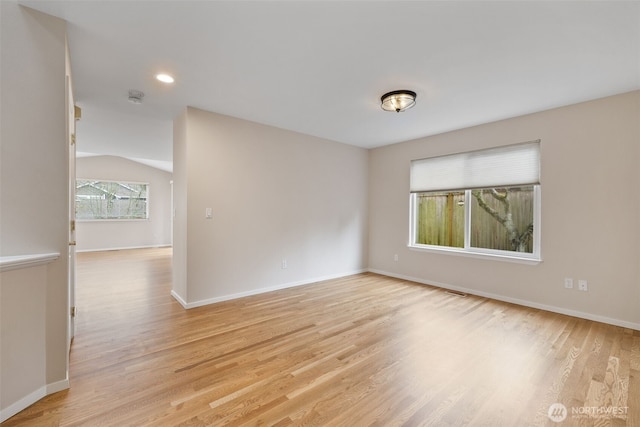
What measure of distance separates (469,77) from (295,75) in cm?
161

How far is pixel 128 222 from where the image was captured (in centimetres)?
808

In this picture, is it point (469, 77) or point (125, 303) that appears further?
point (125, 303)

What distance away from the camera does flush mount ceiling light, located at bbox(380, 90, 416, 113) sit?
2.71m

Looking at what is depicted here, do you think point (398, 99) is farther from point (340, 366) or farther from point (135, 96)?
point (135, 96)

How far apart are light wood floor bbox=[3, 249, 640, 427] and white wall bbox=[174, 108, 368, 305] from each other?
508 mm

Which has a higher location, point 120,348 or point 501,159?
point 501,159

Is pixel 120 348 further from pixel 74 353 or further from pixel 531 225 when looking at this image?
pixel 531 225

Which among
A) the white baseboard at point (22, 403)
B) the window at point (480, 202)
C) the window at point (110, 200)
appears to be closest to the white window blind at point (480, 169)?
the window at point (480, 202)

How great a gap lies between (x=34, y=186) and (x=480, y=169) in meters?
4.60

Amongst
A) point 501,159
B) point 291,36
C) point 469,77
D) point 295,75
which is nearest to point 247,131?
point 295,75

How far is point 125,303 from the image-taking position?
338cm

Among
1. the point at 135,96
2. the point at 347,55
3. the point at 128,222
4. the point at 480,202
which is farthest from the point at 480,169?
the point at 128,222

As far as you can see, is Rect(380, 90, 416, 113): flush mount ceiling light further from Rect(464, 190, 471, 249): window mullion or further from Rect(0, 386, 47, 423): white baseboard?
Rect(0, 386, 47, 423): white baseboard

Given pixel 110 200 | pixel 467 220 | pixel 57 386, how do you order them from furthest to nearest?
pixel 110 200 < pixel 467 220 < pixel 57 386
